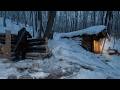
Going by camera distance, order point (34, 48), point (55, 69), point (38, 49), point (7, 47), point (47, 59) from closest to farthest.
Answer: point (55, 69), point (47, 59), point (7, 47), point (38, 49), point (34, 48)

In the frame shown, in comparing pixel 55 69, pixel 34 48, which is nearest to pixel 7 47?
pixel 34 48

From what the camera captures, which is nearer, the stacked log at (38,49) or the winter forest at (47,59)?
the winter forest at (47,59)

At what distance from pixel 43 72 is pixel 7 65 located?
226 centimetres

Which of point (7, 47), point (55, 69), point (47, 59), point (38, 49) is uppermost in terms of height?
point (7, 47)

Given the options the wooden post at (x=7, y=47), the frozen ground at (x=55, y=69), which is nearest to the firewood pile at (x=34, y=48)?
the wooden post at (x=7, y=47)

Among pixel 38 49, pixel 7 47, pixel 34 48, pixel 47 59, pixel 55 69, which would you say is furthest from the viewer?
pixel 34 48

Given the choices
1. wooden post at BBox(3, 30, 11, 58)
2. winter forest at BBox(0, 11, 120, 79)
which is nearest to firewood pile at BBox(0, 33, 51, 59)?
winter forest at BBox(0, 11, 120, 79)

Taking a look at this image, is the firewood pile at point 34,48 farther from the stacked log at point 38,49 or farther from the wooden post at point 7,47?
the wooden post at point 7,47

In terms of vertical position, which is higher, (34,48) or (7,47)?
(7,47)

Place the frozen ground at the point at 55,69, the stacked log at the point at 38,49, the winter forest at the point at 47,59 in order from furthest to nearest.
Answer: the stacked log at the point at 38,49 → the winter forest at the point at 47,59 → the frozen ground at the point at 55,69

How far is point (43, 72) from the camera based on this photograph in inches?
420

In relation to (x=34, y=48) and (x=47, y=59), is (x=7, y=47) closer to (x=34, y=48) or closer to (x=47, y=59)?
(x=34, y=48)

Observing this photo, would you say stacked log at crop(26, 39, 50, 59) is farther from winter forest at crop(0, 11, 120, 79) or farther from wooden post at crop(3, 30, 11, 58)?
wooden post at crop(3, 30, 11, 58)

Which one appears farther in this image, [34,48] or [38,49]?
[34,48]
